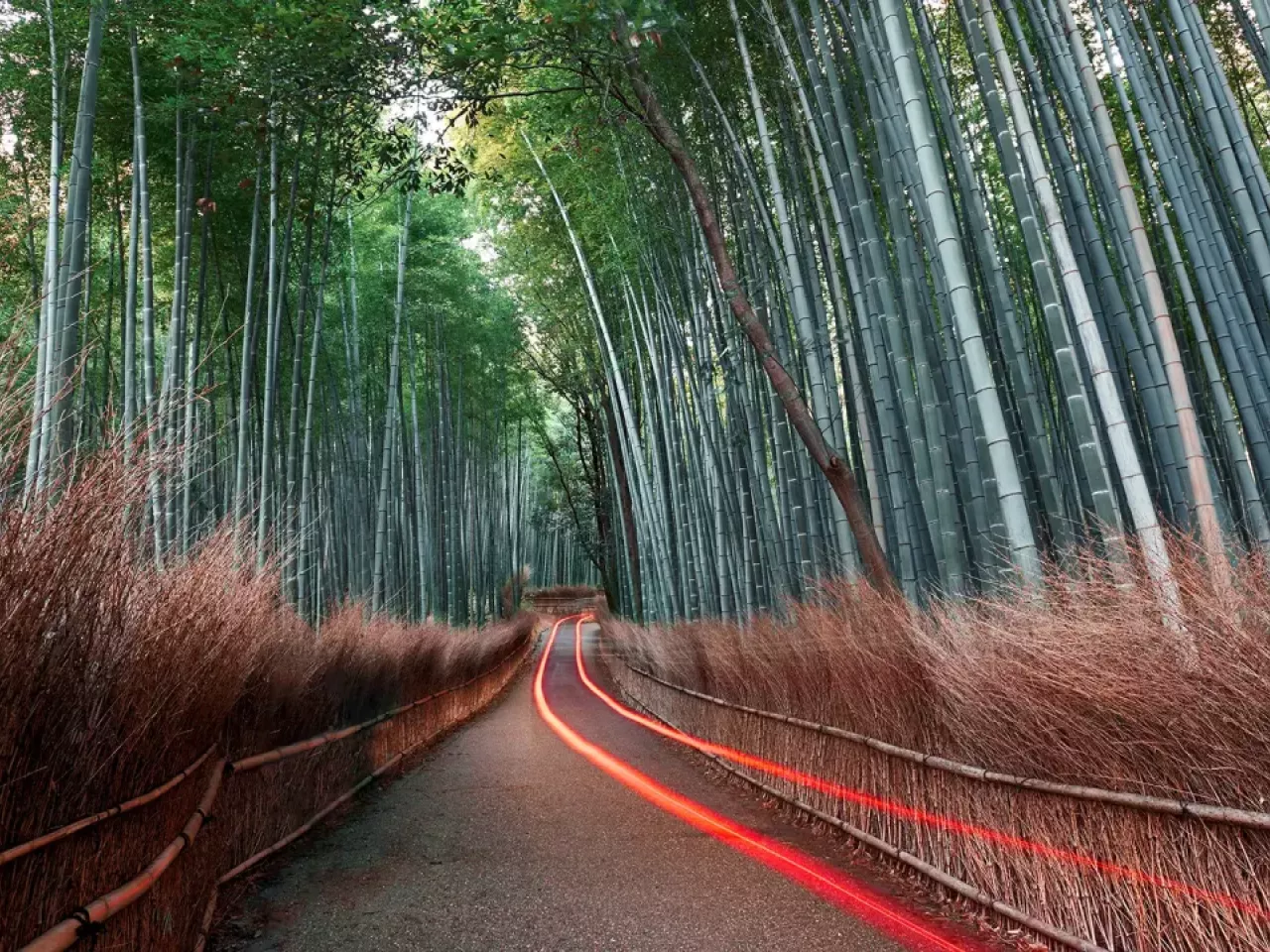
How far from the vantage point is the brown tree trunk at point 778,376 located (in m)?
3.73

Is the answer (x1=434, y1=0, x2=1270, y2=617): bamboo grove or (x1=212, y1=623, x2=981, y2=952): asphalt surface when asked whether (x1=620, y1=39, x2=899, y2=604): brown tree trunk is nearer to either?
(x1=434, y1=0, x2=1270, y2=617): bamboo grove

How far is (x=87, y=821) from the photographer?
140cm

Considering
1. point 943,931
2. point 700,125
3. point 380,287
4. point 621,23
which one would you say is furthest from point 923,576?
point 380,287

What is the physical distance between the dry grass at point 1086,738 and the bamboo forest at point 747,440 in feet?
0.04

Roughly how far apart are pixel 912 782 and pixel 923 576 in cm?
141

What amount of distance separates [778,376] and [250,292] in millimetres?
3830

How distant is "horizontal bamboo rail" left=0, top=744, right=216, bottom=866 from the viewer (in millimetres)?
1175

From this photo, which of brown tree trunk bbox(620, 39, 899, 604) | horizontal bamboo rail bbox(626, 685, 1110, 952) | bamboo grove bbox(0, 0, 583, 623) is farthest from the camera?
brown tree trunk bbox(620, 39, 899, 604)

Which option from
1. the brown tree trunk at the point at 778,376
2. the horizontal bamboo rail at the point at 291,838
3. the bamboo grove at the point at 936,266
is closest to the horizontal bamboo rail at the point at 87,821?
the horizontal bamboo rail at the point at 291,838

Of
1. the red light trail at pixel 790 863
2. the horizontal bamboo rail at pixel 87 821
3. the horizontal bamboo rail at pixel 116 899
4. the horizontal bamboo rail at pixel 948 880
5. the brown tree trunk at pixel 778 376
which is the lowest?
the red light trail at pixel 790 863

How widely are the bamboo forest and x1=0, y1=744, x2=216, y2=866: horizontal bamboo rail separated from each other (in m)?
0.01

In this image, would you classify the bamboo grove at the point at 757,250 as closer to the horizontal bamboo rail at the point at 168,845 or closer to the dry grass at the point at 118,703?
the dry grass at the point at 118,703

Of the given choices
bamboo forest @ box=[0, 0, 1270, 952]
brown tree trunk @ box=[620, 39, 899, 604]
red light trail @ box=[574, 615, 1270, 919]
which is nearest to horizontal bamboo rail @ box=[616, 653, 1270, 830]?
bamboo forest @ box=[0, 0, 1270, 952]

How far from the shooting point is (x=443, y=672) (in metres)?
6.66
